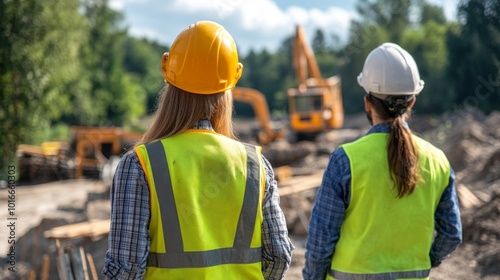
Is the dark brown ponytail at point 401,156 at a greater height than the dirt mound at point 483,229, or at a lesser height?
greater

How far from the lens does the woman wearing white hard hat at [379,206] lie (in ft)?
7.66

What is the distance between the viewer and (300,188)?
9.16 meters

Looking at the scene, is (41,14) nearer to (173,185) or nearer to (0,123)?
(0,123)

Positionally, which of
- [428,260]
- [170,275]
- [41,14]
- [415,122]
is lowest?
[415,122]

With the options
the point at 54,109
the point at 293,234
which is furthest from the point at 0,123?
the point at 293,234

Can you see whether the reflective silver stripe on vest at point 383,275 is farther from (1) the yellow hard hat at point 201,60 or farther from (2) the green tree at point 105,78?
(2) the green tree at point 105,78

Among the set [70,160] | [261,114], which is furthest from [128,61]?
[70,160]

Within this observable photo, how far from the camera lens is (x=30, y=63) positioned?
21688 millimetres

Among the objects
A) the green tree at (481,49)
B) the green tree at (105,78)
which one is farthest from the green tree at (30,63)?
the green tree at (105,78)

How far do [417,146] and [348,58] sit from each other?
5442 centimetres

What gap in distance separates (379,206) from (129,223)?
1.00m

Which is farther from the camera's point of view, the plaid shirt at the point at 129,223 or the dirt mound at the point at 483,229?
the dirt mound at the point at 483,229

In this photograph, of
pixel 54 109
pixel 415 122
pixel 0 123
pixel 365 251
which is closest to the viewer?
pixel 365 251

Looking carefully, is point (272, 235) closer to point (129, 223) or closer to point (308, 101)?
point (129, 223)
